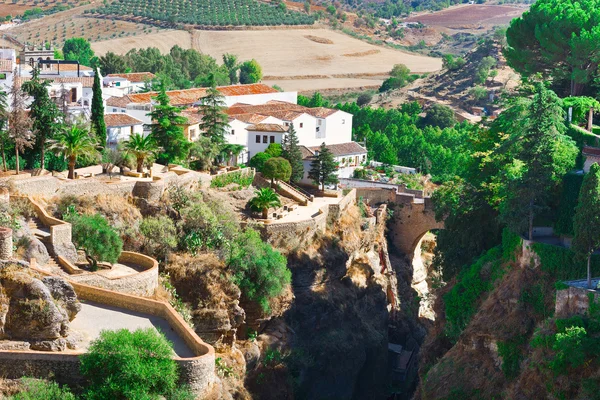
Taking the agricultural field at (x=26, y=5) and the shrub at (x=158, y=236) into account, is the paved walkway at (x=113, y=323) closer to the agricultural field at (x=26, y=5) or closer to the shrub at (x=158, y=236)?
the shrub at (x=158, y=236)

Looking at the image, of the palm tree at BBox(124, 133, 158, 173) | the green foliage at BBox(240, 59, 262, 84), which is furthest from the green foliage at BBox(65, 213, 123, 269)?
the green foliage at BBox(240, 59, 262, 84)

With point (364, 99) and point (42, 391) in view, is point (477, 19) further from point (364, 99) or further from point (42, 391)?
point (42, 391)

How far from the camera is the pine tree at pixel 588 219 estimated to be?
37750mm

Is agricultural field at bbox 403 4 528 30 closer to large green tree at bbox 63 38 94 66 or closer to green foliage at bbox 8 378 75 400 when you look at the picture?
large green tree at bbox 63 38 94 66

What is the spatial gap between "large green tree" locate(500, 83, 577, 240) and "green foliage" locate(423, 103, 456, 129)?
4674 centimetres

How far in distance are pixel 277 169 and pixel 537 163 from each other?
18678 millimetres

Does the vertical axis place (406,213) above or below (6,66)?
below

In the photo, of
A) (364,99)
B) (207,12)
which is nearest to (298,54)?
(207,12)

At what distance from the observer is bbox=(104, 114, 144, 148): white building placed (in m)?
59.4

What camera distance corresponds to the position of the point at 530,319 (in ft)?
135

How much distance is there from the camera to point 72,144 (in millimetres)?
48562

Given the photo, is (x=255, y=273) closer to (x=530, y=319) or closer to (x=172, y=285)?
(x=172, y=285)

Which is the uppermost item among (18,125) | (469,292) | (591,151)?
(591,151)

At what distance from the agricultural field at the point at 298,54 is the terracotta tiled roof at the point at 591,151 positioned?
80.3 m
